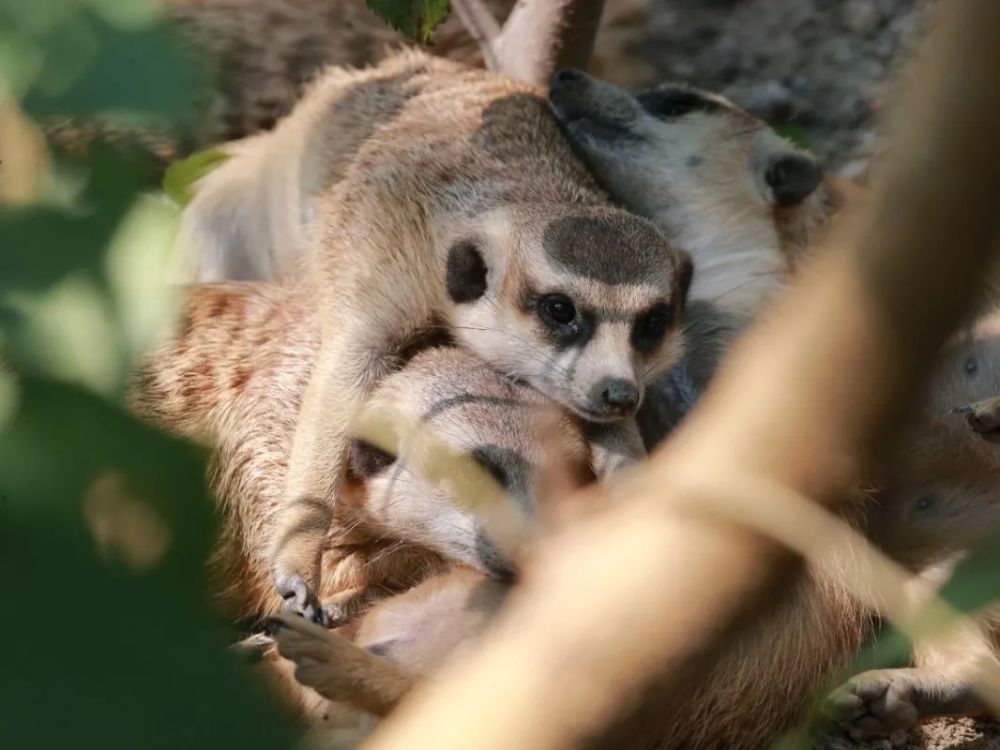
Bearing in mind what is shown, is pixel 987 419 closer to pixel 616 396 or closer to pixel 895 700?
pixel 895 700

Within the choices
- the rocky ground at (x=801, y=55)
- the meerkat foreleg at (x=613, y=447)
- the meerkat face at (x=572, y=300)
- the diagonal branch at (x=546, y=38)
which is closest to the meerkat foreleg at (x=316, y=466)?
the meerkat face at (x=572, y=300)

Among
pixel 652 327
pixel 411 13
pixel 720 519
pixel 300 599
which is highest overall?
pixel 720 519

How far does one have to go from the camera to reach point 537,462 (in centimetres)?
186

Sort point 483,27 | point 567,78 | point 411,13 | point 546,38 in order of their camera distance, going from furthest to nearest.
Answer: point 483,27 < point 546,38 < point 567,78 < point 411,13

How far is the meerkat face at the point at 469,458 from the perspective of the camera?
5.92 ft

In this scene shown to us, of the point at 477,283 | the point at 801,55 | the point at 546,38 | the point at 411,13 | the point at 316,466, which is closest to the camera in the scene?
the point at 411,13

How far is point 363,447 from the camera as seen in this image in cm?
202

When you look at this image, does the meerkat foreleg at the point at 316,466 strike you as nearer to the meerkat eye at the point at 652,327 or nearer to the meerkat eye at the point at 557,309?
the meerkat eye at the point at 557,309

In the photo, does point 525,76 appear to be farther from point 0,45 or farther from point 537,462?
point 0,45

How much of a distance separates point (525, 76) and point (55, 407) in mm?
2699

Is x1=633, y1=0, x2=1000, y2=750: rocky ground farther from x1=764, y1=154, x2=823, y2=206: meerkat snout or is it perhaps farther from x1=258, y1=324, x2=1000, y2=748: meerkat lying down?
x1=258, y1=324, x2=1000, y2=748: meerkat lying down

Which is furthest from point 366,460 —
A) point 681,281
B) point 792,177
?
point 792,177

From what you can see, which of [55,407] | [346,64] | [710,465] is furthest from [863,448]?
[346,64]

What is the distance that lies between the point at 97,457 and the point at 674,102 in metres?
2.41
